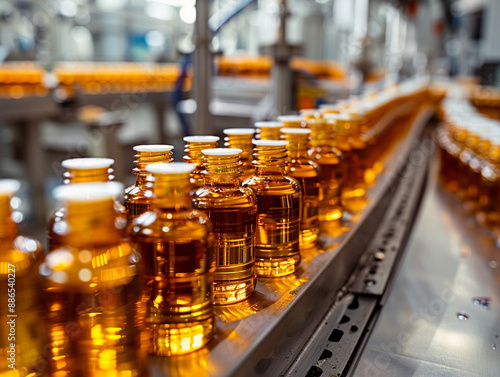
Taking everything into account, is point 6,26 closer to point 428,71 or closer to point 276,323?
point 428,71

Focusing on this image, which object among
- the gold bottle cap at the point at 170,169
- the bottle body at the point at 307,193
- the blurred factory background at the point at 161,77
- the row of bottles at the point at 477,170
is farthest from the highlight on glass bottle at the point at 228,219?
the row of bottles at the point at 477,170

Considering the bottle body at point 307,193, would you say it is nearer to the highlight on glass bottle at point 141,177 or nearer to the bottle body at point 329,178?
the bottle body at point 329,178

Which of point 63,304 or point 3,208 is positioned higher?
point 3,208

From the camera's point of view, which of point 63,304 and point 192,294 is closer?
point 63,304

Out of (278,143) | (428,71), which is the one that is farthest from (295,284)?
(428,71)

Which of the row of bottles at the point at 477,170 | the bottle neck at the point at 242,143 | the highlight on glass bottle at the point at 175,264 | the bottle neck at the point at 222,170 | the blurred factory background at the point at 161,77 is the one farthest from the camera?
the blurred factory background at the point at 161,77

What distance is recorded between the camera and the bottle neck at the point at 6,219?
490 mm

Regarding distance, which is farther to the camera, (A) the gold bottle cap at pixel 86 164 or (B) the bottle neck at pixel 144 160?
(B) the bottle neck at pixel 144 160

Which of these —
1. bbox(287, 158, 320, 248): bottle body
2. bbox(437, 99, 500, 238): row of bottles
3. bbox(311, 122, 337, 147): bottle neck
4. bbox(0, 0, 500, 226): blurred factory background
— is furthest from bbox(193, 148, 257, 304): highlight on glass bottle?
bbox(437, 99, 500, 238): row of bottles

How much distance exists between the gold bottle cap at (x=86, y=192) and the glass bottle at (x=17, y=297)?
6 centimetres

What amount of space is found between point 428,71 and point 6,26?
801 cm

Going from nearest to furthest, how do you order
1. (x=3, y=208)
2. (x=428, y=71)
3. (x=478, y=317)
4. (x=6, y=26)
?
(x=3, y=208) < (x=478, y=317) < (x=6, y=26) < (x=428, y=71)

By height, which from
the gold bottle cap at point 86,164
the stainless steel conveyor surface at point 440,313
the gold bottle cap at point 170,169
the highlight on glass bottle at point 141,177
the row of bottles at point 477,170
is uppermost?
the gold bottle cap at point 86,164

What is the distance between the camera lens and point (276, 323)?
2.29ft
